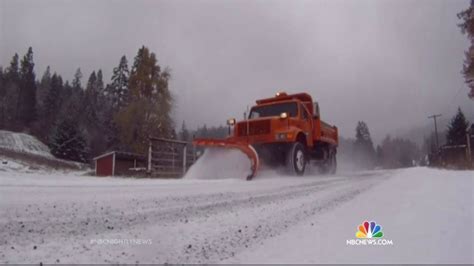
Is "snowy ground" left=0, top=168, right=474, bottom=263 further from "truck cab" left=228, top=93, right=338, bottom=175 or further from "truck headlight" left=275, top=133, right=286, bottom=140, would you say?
"truck cab" left=228, top=93, right=338, bottom=175

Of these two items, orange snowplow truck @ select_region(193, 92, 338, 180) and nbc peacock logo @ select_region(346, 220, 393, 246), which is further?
orange snowplow truck @ select_region(193, 92, 338, 180)

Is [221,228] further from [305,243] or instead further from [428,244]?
[428,244]

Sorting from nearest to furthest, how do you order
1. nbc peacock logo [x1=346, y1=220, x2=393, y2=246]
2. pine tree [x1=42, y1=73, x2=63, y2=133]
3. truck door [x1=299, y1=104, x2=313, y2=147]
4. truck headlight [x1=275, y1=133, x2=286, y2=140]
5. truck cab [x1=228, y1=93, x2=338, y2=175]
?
1. nbc peacock logo [x1=346, y1=220, x2=393, y2=246]
2. truck headlight [x1=275, y1=133, x2=286, y2=140]
3. truck cab [x1=228, y1=93, x2=338, y2=175]
4. truck door [x1=299, y1=104, x2=313, y2=147]
5. pine tree [x1=42, y1=73, x2=63, y2=133]

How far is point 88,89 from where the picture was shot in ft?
247

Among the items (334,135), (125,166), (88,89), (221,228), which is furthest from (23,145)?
(221,228)

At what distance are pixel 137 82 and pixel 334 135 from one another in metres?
17.8

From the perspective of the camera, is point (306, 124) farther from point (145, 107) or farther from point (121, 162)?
point (145, 107)

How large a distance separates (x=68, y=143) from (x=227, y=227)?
132 ft

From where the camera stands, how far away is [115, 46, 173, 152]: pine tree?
26.1 m

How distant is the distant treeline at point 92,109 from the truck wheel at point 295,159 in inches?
676

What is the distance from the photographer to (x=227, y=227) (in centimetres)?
333

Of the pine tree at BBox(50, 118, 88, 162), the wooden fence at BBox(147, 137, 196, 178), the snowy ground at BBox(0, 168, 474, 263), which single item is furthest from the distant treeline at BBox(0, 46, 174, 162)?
the snowy ground at BBox(0, 168, 474, 263)

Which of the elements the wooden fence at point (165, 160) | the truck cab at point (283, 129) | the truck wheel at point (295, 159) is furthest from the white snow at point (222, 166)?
the wooden fence at point (165, 160)

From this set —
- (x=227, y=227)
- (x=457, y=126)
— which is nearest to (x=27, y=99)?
(x=457, y=126)
